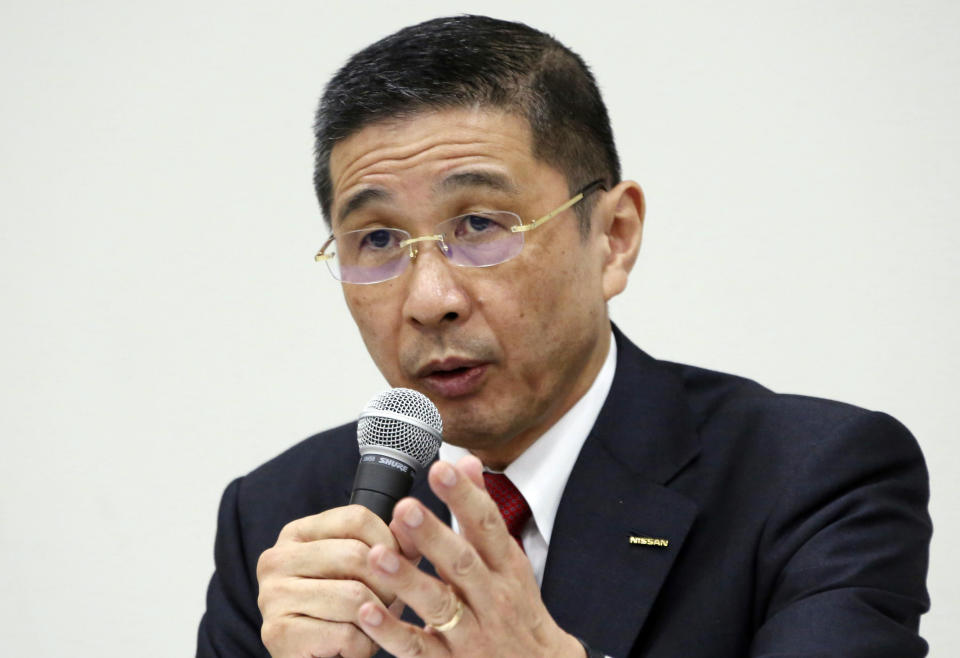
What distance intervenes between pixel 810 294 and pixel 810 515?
159cm

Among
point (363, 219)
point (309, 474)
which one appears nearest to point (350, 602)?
point (363, 219)

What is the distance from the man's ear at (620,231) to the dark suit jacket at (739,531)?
226 millimetres

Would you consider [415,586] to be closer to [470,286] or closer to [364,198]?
[470,286]

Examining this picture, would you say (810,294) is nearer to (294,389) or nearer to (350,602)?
(294,389)

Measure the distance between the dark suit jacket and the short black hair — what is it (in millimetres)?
536

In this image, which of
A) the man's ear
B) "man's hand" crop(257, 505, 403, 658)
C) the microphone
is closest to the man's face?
the man's ear

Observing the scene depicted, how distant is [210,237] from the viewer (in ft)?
13.6

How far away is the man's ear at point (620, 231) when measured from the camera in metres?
2.64

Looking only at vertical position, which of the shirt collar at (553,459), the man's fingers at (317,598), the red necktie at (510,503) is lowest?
the red necktie at (510,503)

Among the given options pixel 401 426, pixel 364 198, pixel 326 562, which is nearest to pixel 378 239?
pixel 364 198

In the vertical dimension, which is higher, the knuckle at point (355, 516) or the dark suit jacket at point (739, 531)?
the knuckle at point (355, 516)

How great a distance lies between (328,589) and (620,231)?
1.35 metres

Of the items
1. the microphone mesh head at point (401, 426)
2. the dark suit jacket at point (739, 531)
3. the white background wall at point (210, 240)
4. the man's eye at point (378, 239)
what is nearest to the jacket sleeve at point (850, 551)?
the dark suit jacket at point (739, 531)

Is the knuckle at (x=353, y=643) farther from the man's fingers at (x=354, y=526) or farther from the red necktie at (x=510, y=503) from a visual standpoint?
the red necktie at (x=510, y=503)
